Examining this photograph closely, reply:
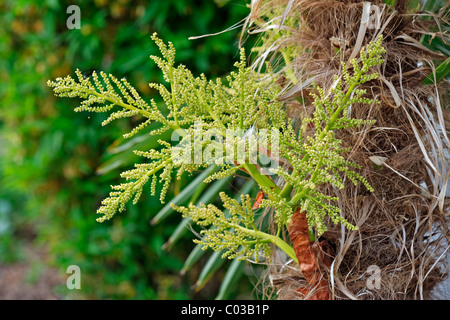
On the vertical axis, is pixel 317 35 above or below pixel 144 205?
above

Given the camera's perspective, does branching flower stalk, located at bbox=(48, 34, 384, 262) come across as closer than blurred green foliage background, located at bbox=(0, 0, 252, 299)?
Yes

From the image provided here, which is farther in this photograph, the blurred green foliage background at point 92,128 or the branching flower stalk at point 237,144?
the blurred green foliage background at point 92,128

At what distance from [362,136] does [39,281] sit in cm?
234

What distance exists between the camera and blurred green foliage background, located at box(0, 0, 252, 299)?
4.24ft

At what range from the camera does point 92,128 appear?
4.80ft

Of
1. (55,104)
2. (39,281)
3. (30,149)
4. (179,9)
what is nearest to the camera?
(179,9)

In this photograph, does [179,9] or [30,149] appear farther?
[30,149]

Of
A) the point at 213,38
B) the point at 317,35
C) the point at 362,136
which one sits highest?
the point at 213,38

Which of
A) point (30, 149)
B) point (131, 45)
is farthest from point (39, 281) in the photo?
point (131, 45)

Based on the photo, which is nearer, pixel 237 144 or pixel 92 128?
pixel 237 144

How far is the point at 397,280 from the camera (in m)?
0.44

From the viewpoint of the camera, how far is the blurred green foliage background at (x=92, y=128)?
1.29 meters
